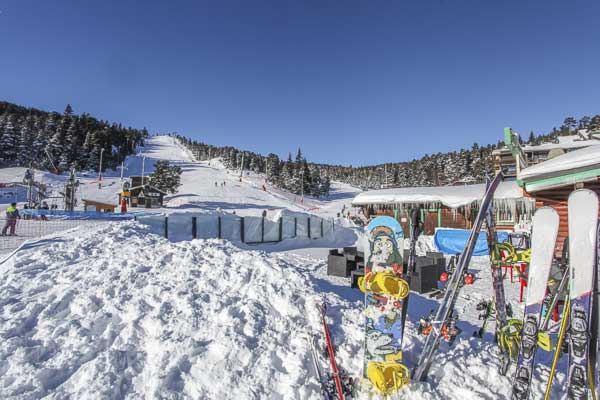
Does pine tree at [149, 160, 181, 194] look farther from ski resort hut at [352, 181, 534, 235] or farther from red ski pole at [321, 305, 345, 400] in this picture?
red ski pole at [321, 305, 345, 400]

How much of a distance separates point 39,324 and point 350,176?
108591 millimetres

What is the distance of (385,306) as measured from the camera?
11.9ft

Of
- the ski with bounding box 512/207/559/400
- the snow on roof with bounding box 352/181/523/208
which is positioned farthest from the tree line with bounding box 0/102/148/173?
the ski with bounding box 512/207/559/400

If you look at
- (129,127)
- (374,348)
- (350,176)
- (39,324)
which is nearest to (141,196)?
(39,324)

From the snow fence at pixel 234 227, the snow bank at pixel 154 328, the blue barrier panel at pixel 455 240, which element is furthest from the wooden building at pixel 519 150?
the snow fence at pixel 234 227

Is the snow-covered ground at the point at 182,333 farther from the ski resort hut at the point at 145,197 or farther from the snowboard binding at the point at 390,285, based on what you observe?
the ski resort hut at the point at 145,197

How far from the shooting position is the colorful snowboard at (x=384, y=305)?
11.0 feet

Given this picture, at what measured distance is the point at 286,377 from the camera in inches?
138

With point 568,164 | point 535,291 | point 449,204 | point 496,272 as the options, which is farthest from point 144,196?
point 535,291

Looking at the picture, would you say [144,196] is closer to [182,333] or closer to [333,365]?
[182,333]

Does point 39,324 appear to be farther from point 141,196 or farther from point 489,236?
point 141,196

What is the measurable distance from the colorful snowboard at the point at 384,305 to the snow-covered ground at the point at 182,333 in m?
0.27

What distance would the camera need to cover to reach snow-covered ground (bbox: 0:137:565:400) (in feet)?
10.8

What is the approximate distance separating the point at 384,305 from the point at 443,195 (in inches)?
826
